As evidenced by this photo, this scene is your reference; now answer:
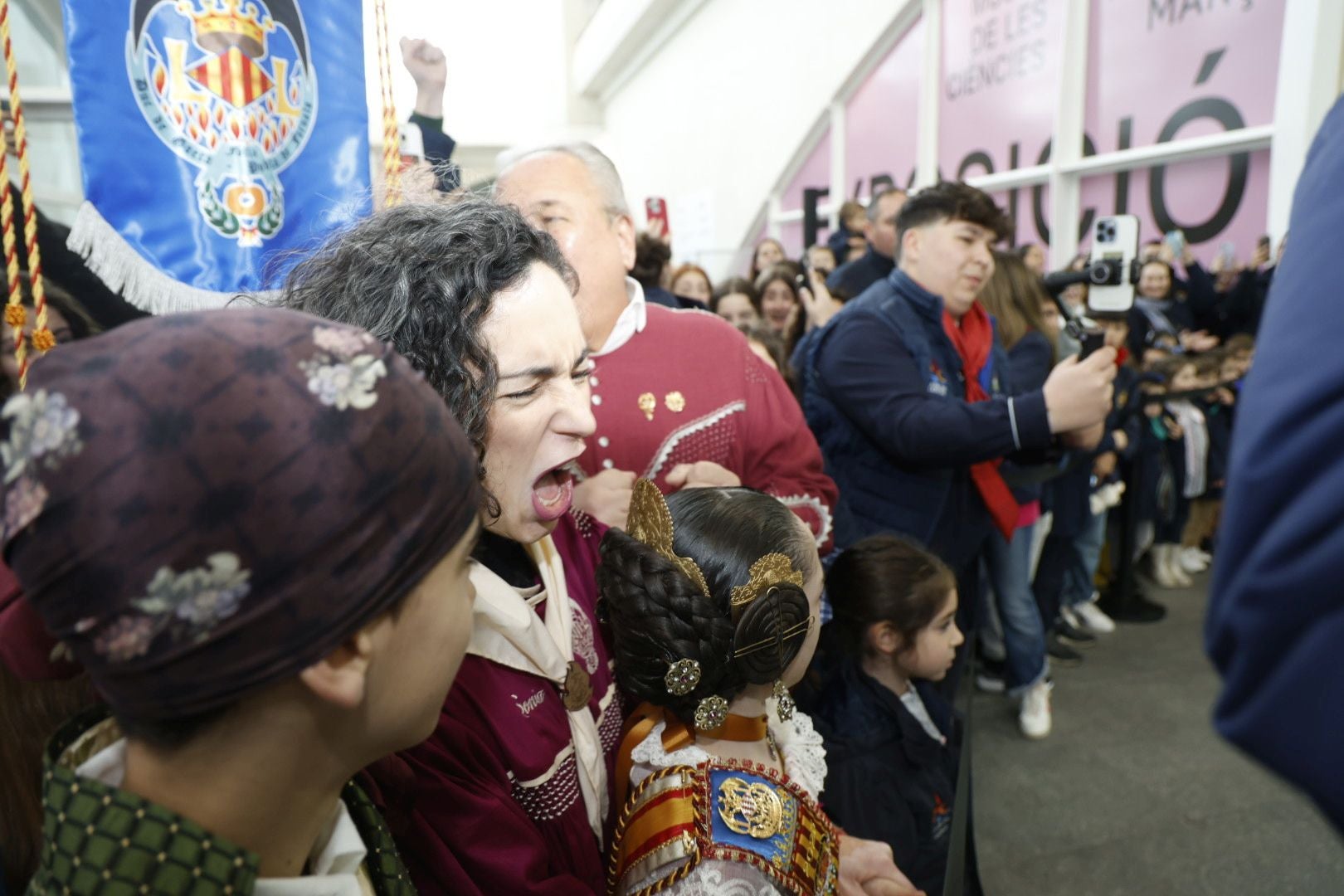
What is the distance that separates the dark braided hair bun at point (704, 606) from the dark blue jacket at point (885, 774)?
0.59 meters

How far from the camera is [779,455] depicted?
5.39ft

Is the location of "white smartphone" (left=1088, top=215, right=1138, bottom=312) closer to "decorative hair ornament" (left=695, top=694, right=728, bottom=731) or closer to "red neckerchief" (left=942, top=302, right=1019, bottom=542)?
"red neckerchief" (left=942, top=302, right=1019, bottom=542)

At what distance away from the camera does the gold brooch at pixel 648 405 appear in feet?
5.04

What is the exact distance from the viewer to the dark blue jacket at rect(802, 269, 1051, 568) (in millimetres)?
2049

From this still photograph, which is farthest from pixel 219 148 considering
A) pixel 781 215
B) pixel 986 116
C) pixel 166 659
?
pixel 781 215

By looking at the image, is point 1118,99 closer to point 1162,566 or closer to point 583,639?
point 1162,566

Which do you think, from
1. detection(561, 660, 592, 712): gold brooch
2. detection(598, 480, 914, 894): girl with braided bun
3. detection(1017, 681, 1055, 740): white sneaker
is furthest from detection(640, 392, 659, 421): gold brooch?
detection(1017, 681, 1055, 740): white sneaker

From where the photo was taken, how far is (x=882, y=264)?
350cm

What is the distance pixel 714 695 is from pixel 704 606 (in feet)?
0.40

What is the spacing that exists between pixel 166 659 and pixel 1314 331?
61cm

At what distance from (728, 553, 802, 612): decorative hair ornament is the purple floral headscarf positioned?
0.60 m

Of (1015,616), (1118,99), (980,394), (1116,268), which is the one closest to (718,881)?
(980,394)

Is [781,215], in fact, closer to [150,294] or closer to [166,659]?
[150,294]

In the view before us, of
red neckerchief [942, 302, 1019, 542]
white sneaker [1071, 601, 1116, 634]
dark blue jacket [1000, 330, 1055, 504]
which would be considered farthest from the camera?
white sneaker [1071, 601, 1116, 634]
